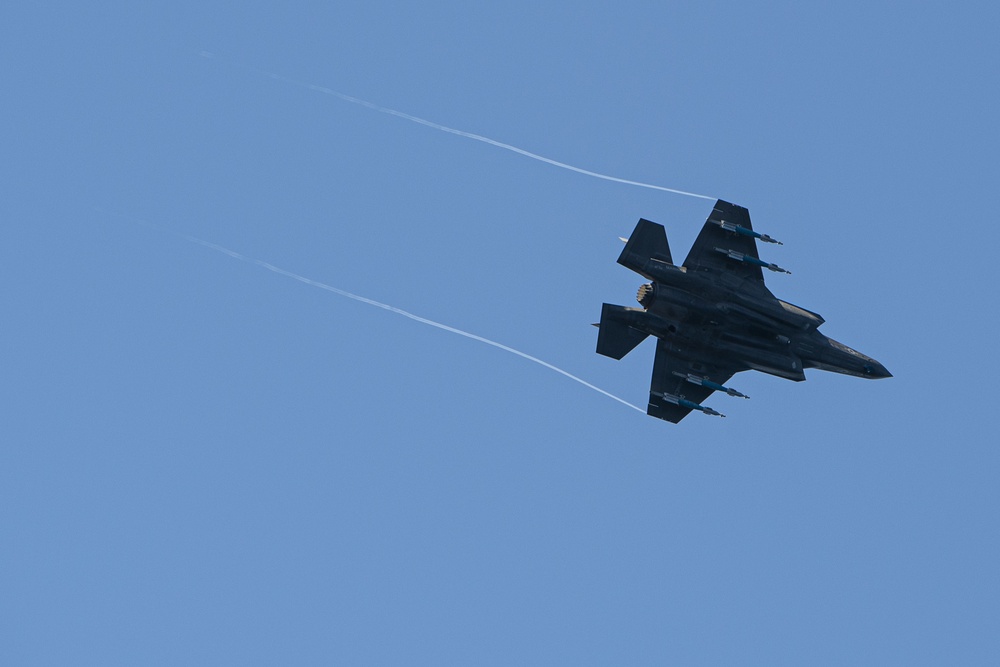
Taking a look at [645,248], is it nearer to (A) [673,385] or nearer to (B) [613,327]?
(B) [613,327]

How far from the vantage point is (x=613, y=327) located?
255 ft

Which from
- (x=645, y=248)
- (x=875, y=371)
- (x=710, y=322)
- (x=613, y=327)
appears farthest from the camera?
(x=875, y=371)

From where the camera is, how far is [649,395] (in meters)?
79.8

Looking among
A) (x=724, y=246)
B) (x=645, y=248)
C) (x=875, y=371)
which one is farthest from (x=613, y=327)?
(x=875, y=371)

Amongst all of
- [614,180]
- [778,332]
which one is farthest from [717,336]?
[614,180]

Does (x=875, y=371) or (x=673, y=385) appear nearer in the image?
(x=673, y=385)

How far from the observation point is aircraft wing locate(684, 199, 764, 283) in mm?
78312

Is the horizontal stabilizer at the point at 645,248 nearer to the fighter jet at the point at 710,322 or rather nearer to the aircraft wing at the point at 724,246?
the fighter jet at the point at 710,322

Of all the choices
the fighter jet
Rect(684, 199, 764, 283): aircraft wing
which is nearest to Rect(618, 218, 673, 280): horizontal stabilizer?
the fighter jet

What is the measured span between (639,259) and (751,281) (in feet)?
18.0

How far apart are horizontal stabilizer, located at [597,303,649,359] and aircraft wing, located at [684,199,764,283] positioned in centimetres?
333

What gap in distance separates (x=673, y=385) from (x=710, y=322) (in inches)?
136

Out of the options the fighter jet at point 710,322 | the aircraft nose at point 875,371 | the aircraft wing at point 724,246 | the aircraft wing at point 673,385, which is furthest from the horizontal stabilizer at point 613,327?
Answer: the aircraft nose at point 875,371

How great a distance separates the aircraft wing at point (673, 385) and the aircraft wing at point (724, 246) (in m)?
4.19
